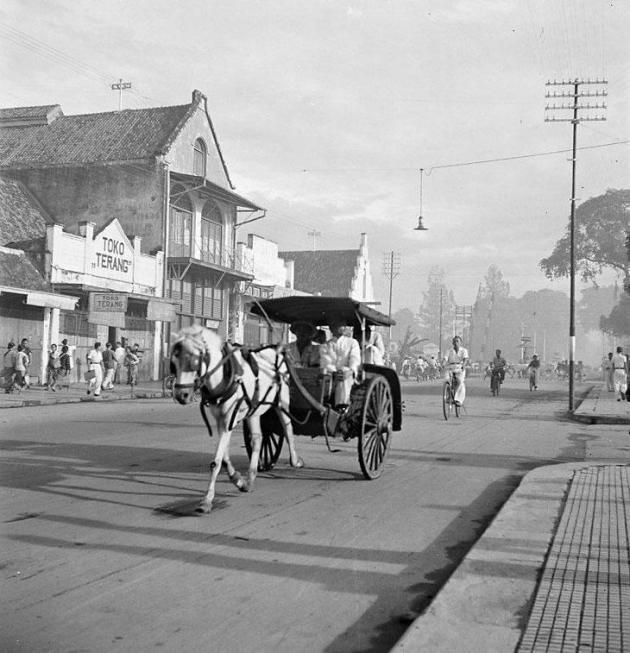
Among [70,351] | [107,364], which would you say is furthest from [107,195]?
[107,364]

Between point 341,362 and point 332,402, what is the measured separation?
47cm

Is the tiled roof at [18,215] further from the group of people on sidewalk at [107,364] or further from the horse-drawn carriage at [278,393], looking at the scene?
the horse-drawn carriage at [278,393]

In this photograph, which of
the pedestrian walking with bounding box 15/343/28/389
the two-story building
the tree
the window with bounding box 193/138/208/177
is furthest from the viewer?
the tree

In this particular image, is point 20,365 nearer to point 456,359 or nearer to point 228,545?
point 456,359

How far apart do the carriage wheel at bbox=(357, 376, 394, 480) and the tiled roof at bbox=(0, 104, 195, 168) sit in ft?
83.0

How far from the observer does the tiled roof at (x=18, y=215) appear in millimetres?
27141

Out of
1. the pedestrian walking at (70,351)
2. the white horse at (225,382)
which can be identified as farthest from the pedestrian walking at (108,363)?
the white horse at (225,382)

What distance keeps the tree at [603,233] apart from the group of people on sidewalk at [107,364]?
40.4m

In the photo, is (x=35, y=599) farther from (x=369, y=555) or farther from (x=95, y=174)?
(x=95, y=174)

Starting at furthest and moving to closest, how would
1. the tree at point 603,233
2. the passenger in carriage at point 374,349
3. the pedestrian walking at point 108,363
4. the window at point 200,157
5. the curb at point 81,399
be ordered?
the tree at point 603,233 → the window at point 200,157 → the pedestrian walking at point 108,363 → the curb at point 81,399 → the passenger in carriage at point 374,349

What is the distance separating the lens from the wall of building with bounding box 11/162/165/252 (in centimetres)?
Result: 3228

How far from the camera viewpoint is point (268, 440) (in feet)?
29.0

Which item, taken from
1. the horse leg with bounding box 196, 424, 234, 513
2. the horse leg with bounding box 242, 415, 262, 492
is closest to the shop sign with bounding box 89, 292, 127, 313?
the horse leg with bounding box 242, 415, 262, 492

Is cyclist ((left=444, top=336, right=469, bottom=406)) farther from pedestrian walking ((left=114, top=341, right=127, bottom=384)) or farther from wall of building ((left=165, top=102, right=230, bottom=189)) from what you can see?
wall of building ((left=165, top=102, right=230, bottom=189))
